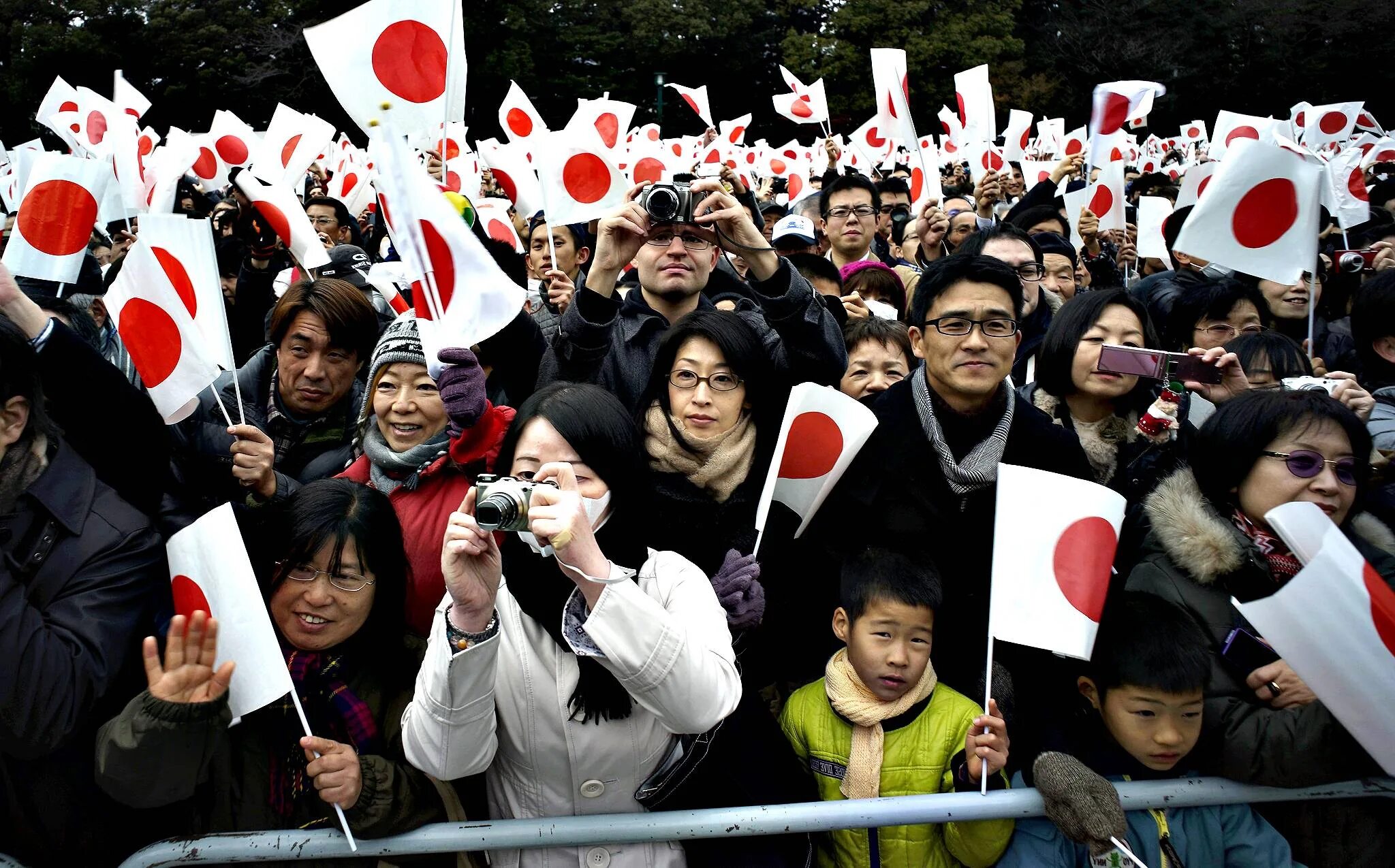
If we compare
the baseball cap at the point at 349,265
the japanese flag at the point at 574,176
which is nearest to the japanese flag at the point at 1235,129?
the japanese flag at the point at 574,176

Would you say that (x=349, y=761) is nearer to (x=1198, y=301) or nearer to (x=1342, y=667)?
(x=1342, y=667)

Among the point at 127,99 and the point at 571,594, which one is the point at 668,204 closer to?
the point at 571,594

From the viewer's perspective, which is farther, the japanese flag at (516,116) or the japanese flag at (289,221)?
the japanese flag at (516,116)

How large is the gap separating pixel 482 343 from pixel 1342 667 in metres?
2.37

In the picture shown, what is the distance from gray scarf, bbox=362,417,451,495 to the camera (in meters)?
2.58

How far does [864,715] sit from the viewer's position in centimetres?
229

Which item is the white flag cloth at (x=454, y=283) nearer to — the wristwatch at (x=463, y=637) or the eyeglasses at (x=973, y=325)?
the wristwatch at (x=463, y=637)

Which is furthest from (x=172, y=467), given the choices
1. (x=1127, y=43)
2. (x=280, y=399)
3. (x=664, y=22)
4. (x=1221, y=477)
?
(x=1127, y=43)

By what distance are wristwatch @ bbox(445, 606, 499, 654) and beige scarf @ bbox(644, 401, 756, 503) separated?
29.7 inches

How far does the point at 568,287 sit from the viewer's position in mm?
3955

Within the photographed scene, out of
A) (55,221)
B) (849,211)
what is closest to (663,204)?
(55,221)

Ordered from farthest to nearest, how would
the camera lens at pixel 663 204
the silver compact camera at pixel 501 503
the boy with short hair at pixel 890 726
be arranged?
the camera lens at pixel 663 204 → the boy with short hair at pixel 890 726 → the silver compact camera at pixel 501 503

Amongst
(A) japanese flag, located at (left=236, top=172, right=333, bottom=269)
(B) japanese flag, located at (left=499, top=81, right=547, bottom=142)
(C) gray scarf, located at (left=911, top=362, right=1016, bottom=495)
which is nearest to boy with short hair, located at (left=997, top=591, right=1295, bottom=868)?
(C) gray scarf, located at (left=911, top=362, right=1016, bottom=495)

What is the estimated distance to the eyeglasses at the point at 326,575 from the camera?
221 cm
